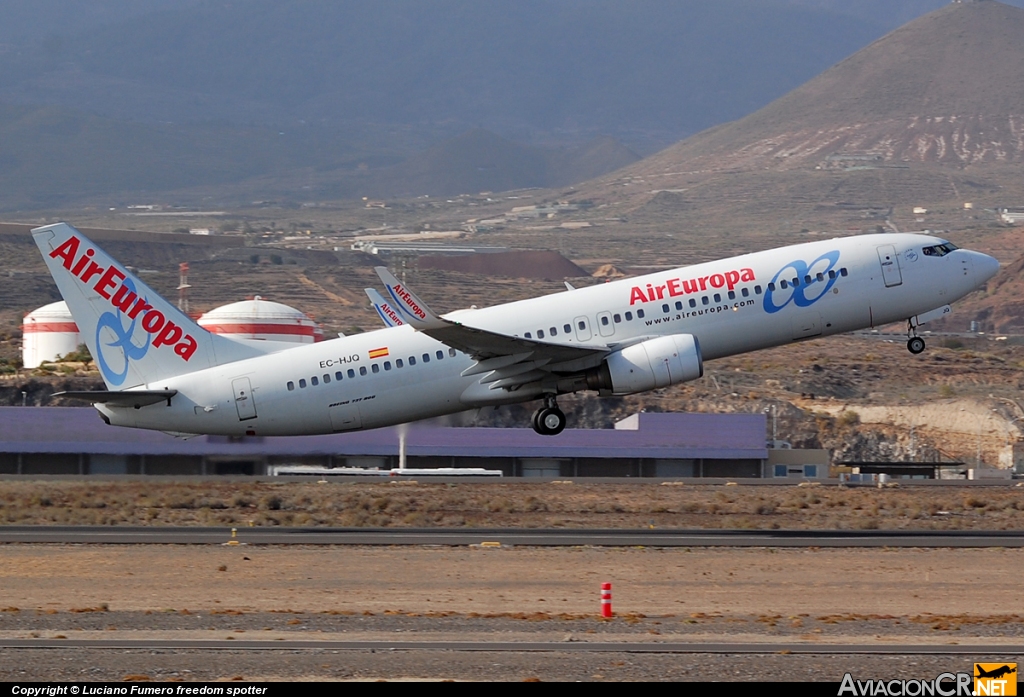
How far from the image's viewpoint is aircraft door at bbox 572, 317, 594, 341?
144 ft

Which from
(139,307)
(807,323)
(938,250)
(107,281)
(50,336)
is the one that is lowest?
(807,323)

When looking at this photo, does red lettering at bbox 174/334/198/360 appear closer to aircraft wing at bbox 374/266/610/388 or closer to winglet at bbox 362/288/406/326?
winglet at bbox 362/288/406/326

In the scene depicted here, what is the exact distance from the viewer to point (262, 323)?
308 ft

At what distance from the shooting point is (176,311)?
45.8m

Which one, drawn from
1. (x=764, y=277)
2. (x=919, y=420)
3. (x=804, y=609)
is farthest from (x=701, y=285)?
(x=919, y=420)

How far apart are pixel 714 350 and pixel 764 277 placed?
2.62 meters

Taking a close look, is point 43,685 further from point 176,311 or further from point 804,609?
point 176,311

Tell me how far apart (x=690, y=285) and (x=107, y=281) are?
1775 centimetres

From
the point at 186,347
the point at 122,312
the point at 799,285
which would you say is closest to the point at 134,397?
the point at 186,347

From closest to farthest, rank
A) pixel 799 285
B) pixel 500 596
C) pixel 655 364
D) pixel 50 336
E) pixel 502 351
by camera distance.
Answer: pixel 500 596 < pixel 655 364 < pixel 799 285 < pixel 502 351 < pixel 50 336

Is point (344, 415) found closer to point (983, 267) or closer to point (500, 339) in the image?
point (500, 339)

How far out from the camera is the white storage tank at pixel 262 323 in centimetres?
9325

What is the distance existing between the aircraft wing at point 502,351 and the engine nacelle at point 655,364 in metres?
0.75

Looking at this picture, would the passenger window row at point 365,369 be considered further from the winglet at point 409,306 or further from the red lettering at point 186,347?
the red lettering at point 186,347
